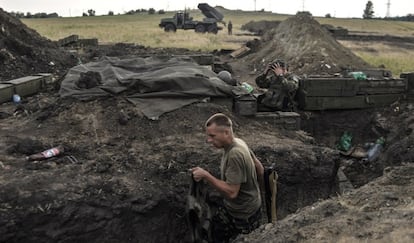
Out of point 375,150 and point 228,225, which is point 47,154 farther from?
point 375,150

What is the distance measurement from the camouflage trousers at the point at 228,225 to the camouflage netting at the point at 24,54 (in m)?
10.5

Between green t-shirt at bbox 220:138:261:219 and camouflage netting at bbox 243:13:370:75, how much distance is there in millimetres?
11993

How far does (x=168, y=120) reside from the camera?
830cm

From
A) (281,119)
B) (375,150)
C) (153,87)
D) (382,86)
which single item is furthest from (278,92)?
(382,86)

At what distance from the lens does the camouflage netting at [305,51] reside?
17.4 meters

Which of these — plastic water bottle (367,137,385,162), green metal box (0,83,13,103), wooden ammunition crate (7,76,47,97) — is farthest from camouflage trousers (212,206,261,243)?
wooden ammunition crate (7,76,47,97)

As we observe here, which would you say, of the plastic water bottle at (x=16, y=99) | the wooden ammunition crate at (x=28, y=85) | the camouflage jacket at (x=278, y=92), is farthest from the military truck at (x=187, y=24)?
the camouflage jacket at (x=278, y=92)

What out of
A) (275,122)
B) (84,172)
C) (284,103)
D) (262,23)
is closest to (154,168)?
(84,172)

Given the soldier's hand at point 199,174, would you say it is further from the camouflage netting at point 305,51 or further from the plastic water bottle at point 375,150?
the camouflage netting at point 305,51

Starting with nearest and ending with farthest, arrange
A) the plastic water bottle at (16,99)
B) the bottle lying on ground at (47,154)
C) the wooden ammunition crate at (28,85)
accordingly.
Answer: the bottle lying on ground at (47,154)
the plastic water bottle at (16,99)
the wooden ammunition crate at (28,85)

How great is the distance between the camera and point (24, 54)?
15844 mm

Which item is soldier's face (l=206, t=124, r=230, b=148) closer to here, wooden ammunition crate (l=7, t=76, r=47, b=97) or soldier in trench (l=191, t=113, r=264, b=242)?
soldier in trench (l=191, t=113, r=264, b=242)

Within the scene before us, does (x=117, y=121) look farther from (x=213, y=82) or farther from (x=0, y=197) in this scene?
(x=0, y=197)

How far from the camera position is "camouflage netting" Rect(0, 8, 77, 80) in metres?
14.7
